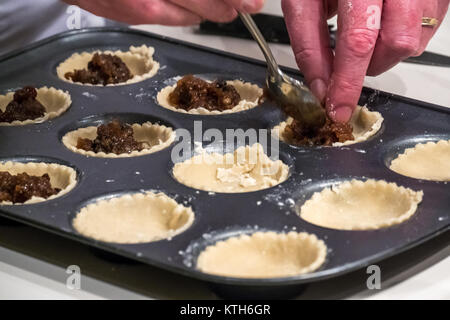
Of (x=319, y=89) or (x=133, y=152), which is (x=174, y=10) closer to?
(x=133, y=152)

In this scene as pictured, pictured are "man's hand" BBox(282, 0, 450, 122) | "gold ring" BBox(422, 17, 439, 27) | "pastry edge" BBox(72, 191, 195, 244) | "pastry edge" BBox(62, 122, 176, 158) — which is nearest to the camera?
"pastry edge" BBox(72, 191, 195, 244)

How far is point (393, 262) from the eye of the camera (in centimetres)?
298

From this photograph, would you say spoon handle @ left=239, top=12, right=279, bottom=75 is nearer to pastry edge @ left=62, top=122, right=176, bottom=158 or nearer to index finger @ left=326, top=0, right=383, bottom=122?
index finger @ left=326, top=0, right=383, bottom=122

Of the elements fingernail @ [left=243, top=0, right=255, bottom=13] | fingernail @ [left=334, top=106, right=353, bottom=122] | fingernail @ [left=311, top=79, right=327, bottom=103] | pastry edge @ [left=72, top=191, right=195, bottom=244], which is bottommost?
pastry edge @ [left=72, top=191, right=195, bottom=244]

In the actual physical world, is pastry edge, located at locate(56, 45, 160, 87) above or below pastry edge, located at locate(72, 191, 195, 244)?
above

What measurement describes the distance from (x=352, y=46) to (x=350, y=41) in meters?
0.02

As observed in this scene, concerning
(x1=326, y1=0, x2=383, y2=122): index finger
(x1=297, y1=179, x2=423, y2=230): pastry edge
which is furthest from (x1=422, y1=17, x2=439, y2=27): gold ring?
(x1=297, y1=179, x2=423, y2=230): pastry edge

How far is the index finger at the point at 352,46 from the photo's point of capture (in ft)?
11.9

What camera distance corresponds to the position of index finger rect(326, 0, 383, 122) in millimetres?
3639

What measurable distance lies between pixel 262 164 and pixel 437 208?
818 millimetres

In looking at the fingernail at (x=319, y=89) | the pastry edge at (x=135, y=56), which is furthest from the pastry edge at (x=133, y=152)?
the fingernail at (x=319, y=89)

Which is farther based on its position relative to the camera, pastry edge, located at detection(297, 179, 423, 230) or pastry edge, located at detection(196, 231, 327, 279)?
pastry edge, located at detection(297, 179, 423, 230)
